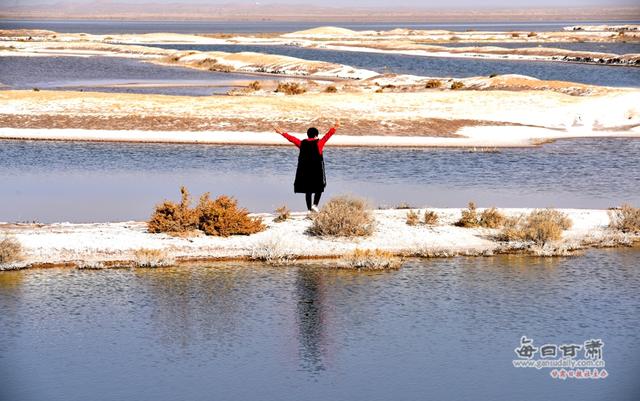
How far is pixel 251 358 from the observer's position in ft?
43.7

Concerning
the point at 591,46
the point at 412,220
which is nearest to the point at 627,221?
the point at 412,220

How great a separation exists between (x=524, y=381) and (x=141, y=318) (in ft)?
19.3

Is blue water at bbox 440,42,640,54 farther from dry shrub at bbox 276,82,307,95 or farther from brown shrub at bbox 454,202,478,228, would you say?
brown shrub at bbox 454,202,478,228

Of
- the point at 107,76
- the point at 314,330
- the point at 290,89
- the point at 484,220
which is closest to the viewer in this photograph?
the point at 314,330

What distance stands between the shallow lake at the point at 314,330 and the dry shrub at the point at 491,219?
2206 mm

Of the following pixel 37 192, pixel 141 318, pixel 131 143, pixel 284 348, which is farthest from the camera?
pixel 131 143

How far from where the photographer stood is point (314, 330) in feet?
47.6

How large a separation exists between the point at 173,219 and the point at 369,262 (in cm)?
450

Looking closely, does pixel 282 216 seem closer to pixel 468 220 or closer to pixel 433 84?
pixel 468 220

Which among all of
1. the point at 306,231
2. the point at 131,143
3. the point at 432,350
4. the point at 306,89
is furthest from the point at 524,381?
the point at 306,89

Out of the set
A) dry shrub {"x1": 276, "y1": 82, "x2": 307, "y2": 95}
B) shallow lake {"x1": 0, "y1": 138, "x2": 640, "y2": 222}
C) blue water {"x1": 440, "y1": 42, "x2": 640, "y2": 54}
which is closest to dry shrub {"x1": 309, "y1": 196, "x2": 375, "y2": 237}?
shallow lake {"x1": 0, "y1": 138, "x2": 640, "y2": 222}

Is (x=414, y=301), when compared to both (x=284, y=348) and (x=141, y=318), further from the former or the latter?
(x=141, y=318)

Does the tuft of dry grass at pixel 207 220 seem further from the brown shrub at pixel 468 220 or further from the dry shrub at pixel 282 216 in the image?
the brown shrub at pixel 468 220

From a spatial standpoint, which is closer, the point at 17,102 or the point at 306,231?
the point at 306,231
